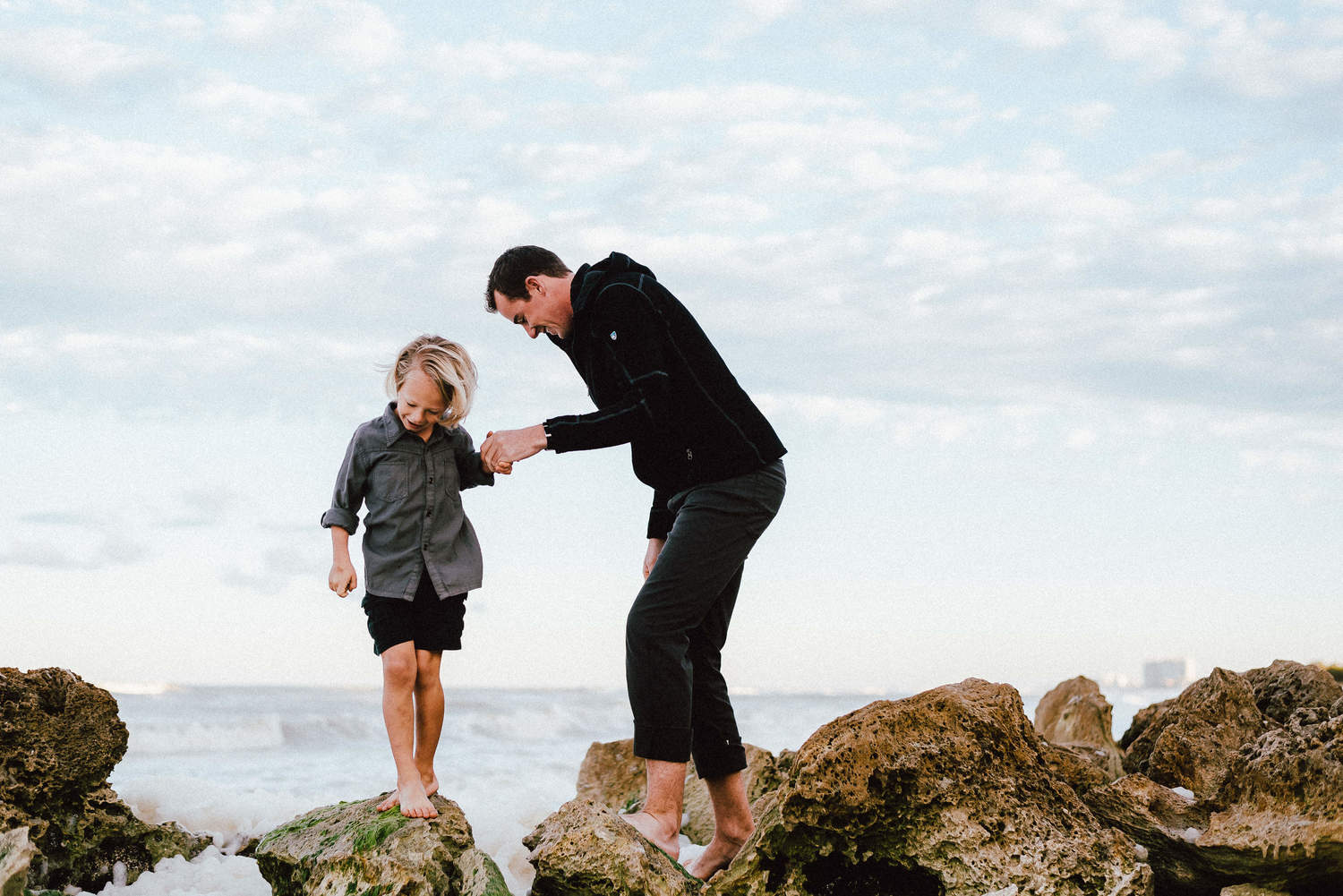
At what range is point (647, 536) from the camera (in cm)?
456

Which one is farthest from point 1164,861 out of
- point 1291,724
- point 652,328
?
point 652,328

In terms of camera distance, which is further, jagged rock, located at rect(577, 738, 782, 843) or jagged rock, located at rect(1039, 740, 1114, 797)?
jagged rock, located at rect(577, 738, 782, 843)

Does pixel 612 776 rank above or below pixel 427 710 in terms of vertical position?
below

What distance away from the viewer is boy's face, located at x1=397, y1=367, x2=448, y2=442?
443 cm

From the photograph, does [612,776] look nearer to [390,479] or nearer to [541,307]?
[390,479]

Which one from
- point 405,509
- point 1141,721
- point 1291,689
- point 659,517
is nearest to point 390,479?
point 405,509

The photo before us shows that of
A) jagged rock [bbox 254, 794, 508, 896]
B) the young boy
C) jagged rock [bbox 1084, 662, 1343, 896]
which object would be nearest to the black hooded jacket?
the young boy

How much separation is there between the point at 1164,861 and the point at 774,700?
112 ft

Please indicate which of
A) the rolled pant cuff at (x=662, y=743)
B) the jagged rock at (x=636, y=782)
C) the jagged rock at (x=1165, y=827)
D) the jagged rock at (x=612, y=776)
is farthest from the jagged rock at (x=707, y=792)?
the jagged rock at (x=1165, y=827)

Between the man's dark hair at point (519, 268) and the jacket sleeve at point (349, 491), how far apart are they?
2.90 ft

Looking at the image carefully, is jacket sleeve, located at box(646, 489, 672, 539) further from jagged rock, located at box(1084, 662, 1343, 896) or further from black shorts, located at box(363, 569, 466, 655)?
jagged rock, located at box(1084, 662, 1343, 896)

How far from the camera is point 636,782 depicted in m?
6.39

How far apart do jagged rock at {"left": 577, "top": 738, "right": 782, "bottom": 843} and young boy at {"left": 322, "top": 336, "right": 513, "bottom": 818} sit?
5.09ft

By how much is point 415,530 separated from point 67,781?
1717 mm
